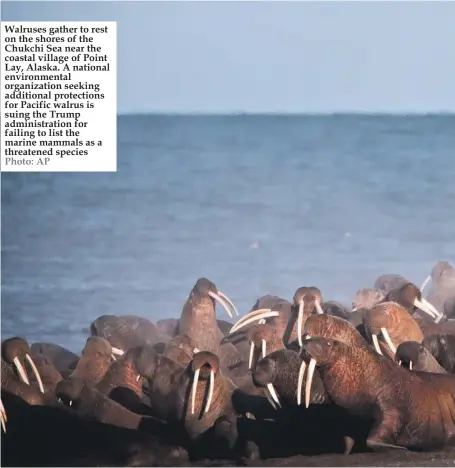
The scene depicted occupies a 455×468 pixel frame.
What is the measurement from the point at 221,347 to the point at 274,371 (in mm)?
1123

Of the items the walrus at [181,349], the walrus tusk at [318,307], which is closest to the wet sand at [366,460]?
the walrus at [181,349]

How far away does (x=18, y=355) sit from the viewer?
908 cm

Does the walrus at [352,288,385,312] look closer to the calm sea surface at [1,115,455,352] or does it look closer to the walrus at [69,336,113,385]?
the calm sea surface at [1,115,455,352]

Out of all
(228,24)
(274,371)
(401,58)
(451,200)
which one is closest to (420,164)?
(451,200)

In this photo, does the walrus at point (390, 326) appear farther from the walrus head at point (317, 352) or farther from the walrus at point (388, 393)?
the walrus head at point (317, 352)

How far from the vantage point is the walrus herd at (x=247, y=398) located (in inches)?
338

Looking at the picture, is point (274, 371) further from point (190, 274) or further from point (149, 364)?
point (190, 274)

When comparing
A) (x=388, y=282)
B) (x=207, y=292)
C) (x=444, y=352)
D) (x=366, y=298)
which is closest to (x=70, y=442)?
(x=207, y=292)

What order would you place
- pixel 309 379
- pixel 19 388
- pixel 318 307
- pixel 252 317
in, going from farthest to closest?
1. pixel 252 317
2. pixel 318 307
3. pixel 19 388
4. pixel 309 379

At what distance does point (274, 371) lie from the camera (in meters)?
8.65

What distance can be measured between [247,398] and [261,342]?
582mm

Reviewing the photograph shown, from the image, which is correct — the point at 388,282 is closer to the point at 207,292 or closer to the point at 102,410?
the point at 207,292

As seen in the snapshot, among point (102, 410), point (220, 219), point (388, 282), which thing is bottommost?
point (102, 410)

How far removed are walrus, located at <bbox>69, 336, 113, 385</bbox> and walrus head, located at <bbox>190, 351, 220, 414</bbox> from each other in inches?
33.2
